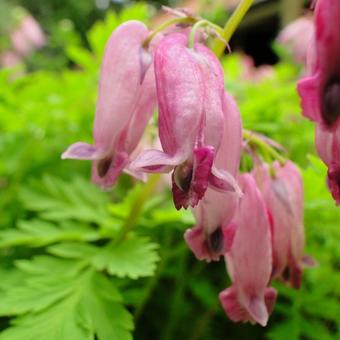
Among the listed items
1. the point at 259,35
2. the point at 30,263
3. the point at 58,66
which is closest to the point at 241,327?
the point at 30,263

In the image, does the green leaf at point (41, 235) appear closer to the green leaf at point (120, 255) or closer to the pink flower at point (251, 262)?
the green leaf at point (120, 255)

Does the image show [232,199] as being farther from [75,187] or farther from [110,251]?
[75,187]

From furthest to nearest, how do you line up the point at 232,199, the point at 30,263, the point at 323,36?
1. the point at 30,263
2. the point at 232,199
3. the point at 323,36

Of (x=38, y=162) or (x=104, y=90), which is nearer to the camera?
(x=104, y=90)

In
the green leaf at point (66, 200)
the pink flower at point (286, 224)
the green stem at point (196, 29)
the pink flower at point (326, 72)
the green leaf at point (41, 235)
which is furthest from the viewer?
the green leaf at point (66, 200)

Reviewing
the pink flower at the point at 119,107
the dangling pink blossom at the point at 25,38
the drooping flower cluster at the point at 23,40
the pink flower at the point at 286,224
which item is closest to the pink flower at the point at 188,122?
the pink flower at the point at 119,107
